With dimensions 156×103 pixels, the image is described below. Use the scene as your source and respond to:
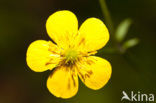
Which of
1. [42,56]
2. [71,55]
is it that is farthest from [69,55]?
[42,56]

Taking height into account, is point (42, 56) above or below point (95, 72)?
above

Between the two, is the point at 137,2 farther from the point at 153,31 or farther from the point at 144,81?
the point at 144,81

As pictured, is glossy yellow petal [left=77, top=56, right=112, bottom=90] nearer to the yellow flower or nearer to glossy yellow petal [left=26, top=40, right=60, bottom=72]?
the yellow flower

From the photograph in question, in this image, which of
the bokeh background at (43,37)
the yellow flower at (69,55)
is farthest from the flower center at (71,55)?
the bokeh background at (43,37)

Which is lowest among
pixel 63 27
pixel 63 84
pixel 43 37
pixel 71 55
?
pixel 63 84

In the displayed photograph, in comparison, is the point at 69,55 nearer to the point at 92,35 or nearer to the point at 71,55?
the point at 71,55

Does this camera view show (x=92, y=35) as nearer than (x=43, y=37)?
Yes

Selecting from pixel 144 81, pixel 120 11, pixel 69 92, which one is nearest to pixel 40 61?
pixel 69 92

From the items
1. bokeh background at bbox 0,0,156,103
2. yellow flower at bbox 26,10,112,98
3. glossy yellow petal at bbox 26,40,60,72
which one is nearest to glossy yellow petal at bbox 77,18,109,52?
yellow flower at bbox 26,10,112,98
